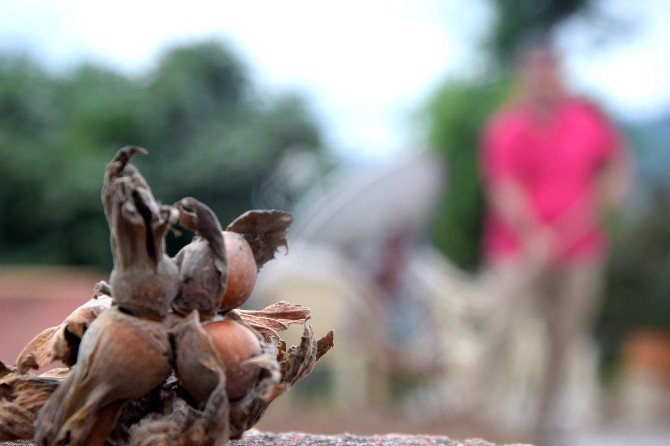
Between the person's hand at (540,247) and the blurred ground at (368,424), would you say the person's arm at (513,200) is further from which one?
the blurred ground at (368,424)

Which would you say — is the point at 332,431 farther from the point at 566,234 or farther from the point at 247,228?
the point at 247,228

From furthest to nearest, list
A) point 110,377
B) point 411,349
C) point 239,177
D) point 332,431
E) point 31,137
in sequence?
point 239,177, point 31,137, point 411,349, point 332,431, point 110,377

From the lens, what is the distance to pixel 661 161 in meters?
9.73

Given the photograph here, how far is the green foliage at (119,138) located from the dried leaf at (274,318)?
6.01m

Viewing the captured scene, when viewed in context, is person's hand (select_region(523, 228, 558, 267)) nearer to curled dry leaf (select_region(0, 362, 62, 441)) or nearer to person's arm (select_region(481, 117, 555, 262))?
person's arm (select_region(481, 117, 555, 262))

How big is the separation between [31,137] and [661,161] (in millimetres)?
5780

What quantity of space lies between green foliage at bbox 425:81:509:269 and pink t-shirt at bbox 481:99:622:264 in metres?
3.12

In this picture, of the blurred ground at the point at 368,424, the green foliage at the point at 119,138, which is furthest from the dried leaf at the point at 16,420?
the green foliage at the point at 119,138

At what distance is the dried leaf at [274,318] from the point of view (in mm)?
Answer: 1134

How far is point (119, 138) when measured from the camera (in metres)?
7.90

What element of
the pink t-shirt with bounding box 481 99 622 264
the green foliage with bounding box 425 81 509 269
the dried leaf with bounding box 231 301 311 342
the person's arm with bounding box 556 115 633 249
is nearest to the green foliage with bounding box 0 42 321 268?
the green foliage with bounding box 425 81 509 269

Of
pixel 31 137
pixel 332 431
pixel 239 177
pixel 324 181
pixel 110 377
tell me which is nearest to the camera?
pixel 110 377

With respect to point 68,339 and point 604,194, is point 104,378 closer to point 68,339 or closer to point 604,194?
point 68,339

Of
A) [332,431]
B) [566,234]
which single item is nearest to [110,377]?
[332,431]
